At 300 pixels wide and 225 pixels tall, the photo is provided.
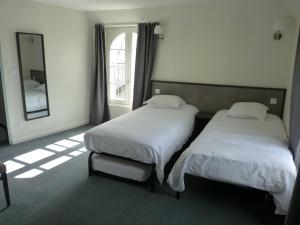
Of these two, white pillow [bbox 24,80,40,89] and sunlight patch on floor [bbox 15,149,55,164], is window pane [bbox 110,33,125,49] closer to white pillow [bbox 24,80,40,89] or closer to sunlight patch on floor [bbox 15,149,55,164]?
white pillow [bbox 24,80,40,89]

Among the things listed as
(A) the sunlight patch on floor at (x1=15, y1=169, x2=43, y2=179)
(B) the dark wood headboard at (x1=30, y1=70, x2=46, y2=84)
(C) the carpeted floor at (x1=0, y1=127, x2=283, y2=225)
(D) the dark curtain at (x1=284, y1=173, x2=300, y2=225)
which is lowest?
(C) the carpeted floor at (x1=0, y1=127, x2=283, y2=225)

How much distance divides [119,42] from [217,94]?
7.53ft

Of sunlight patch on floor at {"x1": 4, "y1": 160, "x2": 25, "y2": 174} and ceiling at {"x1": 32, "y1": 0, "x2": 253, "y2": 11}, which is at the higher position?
ceiling at {"x1": 32, "y1": 0, "x2": 253, "y2": 11}

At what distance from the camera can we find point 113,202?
7.94 ft

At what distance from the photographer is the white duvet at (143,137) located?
8.36 ft

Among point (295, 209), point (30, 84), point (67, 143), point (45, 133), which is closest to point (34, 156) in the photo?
point (67, 143)

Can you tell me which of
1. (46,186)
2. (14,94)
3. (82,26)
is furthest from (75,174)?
(82,26)

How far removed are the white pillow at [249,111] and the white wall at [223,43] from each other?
0.46 metres

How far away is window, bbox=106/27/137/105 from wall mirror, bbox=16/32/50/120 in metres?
1.36

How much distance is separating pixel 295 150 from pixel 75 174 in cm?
257

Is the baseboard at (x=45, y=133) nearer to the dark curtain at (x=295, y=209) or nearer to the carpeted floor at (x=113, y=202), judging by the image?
the carpeted floor at (x=113, y=202)

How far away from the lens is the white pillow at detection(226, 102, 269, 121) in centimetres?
337

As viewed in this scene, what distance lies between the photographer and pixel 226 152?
88.3 inches

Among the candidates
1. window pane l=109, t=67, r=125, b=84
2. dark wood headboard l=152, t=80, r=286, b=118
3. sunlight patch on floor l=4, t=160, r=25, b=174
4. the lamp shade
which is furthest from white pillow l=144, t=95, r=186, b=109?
sunlight patch on floor l=4, t=160, r=25, b=174
